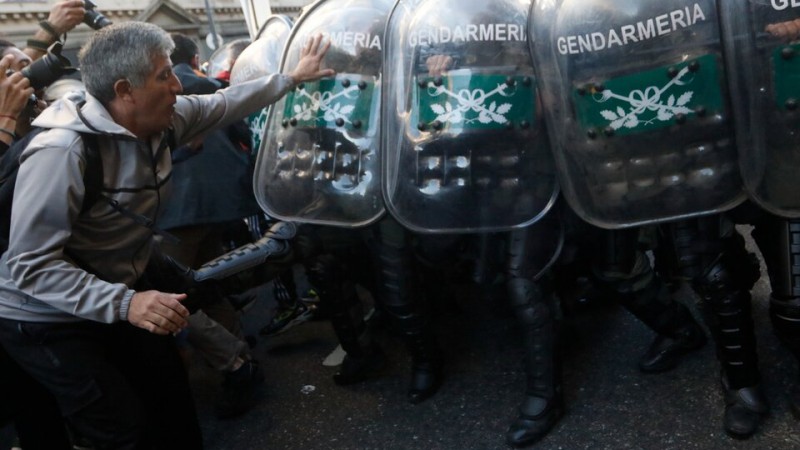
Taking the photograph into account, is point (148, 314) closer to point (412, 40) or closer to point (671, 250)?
point (412, 40)

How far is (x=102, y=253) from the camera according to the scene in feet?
6.57

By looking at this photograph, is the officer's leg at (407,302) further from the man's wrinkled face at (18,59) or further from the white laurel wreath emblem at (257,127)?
the man's wrinkled face at (18,59)

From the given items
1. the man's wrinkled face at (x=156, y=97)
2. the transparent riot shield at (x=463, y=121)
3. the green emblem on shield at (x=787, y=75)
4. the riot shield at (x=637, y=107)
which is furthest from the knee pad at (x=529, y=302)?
the man's wrinkled face at (x=156, y=97)

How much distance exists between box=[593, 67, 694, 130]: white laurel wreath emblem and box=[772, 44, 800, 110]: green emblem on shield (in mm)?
230

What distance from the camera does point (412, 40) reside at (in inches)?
99.4

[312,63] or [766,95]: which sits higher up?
[312,63]

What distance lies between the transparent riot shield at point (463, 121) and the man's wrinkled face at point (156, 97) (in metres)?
0.84

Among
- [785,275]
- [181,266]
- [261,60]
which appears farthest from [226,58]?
[785,275]

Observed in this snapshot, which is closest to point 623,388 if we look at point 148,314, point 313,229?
point 313,229

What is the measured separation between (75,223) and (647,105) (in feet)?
5.54

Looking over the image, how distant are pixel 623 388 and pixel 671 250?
708mm

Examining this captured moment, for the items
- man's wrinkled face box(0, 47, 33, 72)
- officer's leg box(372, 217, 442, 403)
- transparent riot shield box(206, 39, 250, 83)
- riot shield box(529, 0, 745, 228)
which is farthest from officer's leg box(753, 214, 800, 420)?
transparent riot shield box(206, 39, 250, 83)

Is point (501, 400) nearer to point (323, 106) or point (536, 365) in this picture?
point (536, 365)

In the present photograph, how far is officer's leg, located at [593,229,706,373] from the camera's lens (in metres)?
2.79
